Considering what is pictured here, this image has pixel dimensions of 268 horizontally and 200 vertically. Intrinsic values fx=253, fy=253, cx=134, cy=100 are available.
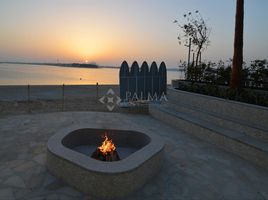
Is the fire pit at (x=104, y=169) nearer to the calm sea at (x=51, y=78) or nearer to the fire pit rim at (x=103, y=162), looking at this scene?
the fire pit rim at (x=103, y=162)

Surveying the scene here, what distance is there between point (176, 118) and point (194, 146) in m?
2.12

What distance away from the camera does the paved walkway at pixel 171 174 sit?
447cm

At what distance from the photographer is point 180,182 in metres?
4.95

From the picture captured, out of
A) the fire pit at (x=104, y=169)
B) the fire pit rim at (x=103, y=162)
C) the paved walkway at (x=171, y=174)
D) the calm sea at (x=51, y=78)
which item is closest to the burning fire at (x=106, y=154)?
the fire pit at (x=104, y=169)

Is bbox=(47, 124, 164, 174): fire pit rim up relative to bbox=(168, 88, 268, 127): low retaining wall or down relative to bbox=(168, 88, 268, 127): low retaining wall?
down

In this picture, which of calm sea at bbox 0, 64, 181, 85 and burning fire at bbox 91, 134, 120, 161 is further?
calm sea at bbox 0, 64, 181, 85

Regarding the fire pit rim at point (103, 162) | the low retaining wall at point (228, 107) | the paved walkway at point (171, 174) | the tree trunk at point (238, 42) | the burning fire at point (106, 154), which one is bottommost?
the paved walkway at point (171, 174)

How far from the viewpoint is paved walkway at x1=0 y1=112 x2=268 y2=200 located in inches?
176

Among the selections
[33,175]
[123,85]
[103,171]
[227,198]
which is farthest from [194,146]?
[123,85]

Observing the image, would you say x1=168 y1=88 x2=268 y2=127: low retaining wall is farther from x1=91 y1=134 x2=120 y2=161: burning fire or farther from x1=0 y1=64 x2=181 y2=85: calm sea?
x1=0 y1=64 x2=181 y2=85: calm sea

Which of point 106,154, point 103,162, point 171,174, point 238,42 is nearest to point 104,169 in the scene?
point 103,162

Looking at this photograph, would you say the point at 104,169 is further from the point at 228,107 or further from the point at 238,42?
the point at 238,42

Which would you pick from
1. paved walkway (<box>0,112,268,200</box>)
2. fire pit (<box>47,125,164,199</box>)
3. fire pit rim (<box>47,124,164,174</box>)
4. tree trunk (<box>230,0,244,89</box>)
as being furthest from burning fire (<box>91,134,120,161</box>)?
tree trunk (<box>230,0,244,89</box>)

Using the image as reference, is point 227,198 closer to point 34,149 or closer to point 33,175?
point 33,175
